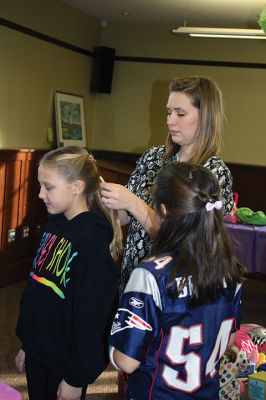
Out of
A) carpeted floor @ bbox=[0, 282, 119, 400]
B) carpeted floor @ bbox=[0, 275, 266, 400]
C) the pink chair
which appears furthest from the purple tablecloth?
the pink chair

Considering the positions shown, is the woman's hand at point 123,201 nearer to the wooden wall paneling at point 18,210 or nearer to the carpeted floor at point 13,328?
the carpeted floor at point 13,328

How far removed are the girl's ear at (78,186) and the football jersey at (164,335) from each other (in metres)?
0.50

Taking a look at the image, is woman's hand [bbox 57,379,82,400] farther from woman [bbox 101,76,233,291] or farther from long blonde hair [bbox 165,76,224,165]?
long blonde hair [bbox 165,76,224,165]

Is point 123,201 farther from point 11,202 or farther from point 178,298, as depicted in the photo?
point 11,202

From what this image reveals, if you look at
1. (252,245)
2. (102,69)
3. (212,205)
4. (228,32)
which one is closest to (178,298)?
(212,205)

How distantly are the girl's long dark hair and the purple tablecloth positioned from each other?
2903 mm

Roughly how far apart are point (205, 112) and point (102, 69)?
4.64 metres

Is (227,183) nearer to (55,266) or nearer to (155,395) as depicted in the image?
(55,266)

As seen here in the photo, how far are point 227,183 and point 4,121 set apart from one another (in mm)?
3362

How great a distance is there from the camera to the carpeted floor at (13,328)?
3.10 metres

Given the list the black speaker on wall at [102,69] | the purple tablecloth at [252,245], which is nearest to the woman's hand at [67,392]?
the purple tablecloth at [252,245]

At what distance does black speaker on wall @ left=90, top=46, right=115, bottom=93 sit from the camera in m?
6.22

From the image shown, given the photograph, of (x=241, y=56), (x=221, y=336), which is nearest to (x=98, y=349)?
(x=221, y=336)

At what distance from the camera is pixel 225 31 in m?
4.53
